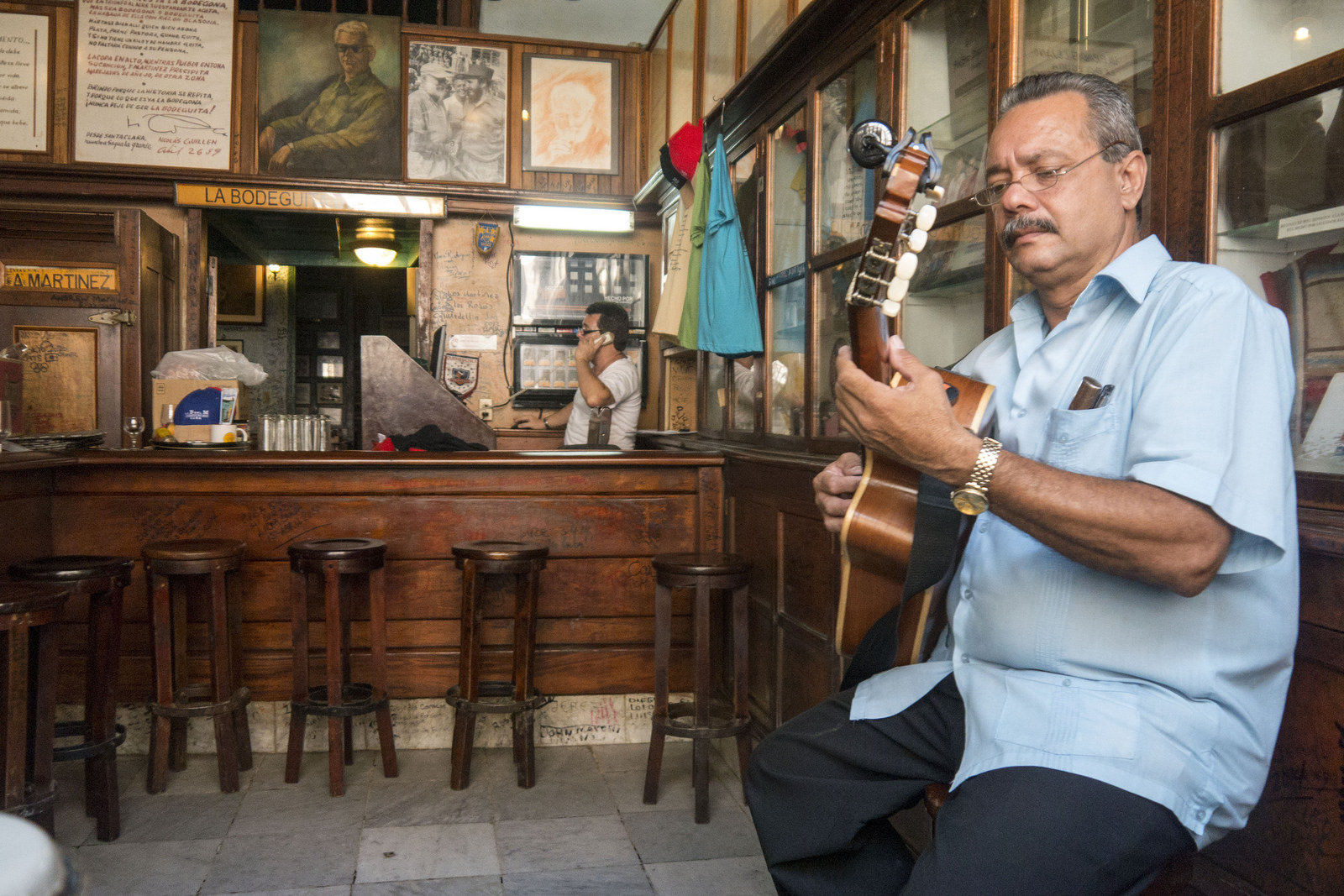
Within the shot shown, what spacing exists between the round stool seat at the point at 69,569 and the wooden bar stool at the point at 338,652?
0.49 meters

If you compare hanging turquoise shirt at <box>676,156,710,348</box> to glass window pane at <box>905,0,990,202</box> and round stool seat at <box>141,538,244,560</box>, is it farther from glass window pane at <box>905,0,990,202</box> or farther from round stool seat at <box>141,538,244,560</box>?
round stool seat at <box>141,538,244,560</box>

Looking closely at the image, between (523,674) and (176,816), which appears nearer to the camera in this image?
(176,816)

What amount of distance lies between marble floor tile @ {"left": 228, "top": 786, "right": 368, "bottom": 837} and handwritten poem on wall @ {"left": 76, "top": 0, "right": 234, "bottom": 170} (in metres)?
4.30

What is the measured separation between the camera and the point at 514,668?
317 cm

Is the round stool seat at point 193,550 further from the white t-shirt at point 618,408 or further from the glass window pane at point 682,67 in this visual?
the glass window pane at point 682,67

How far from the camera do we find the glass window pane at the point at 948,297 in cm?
229

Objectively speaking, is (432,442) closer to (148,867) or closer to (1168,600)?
(148,867)

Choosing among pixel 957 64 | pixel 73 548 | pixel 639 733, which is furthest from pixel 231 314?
pixel 957 64

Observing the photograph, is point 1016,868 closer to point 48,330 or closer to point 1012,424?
point 1012,424

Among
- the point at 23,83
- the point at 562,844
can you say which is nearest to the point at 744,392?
the point at 562,844

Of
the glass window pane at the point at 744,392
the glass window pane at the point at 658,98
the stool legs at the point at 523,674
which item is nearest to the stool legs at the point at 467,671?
the stool legs at the point at 523,674

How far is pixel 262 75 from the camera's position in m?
5.91

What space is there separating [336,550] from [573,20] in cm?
443

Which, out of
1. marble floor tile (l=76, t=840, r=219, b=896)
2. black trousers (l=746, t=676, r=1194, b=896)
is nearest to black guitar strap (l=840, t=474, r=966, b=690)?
black trousers (l=746, t=676, r=1194, b=896)
